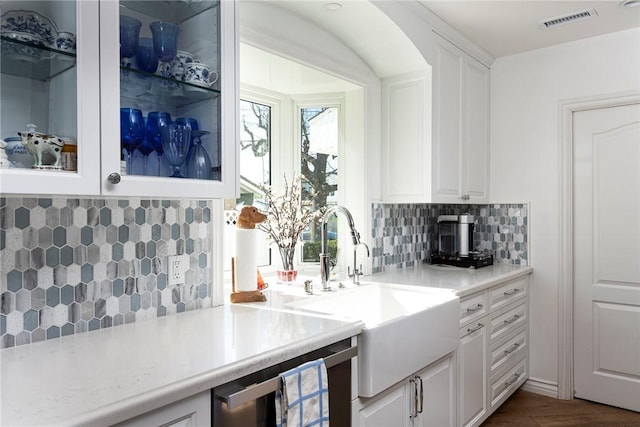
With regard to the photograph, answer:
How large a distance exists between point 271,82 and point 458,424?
2088mm

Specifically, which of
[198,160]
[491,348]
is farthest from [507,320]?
[198,160]

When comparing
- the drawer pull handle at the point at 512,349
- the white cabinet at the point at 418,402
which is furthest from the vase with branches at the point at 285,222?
the drawer pull handle at the point at 512,349

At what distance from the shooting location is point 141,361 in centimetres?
124

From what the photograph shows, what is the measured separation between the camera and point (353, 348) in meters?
1.59

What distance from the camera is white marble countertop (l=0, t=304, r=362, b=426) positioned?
979 millimetres

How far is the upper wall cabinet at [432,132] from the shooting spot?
9.10ft

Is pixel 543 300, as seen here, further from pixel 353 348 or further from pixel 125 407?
pixel 125 407

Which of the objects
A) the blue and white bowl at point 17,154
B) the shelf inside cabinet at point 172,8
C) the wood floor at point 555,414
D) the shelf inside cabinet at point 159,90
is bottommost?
the wood floor at point 555,414

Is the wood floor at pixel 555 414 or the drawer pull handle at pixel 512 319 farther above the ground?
the drawer pull handle at pixel 512 319

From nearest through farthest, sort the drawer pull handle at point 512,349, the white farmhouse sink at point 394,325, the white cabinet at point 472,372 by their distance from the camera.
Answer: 1. the white farmhouse sink at point 394,325
2. the white cabinet at point 472,372
3. the drawer pull handle at point 512,349

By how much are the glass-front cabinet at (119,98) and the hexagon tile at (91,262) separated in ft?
1.07

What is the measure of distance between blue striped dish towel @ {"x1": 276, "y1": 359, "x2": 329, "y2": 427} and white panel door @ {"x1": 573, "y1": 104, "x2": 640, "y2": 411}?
97.4 inches

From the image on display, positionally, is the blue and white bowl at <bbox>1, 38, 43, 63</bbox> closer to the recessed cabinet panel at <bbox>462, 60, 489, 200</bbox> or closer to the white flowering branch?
the white flowering branch

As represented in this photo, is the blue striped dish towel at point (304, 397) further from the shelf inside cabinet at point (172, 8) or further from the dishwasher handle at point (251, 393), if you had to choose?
the shelf inside cabinet at point (172, 8)
